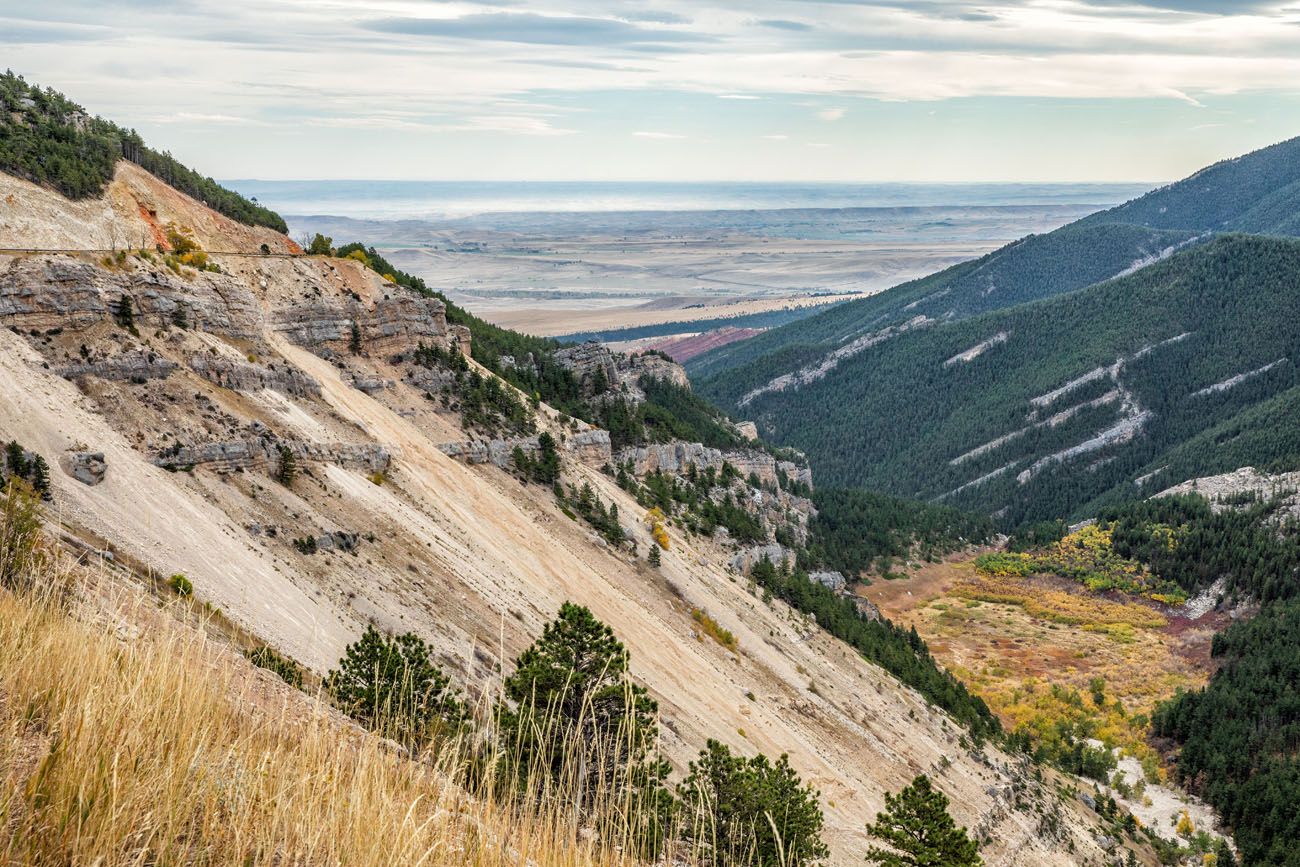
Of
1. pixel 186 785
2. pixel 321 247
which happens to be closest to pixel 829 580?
pixel 321 247

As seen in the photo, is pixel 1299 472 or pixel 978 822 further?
pixel 1299 472

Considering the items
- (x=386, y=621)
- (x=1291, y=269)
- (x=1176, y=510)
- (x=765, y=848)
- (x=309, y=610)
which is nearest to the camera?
(x=765, y=848)

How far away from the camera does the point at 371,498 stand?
141 feet

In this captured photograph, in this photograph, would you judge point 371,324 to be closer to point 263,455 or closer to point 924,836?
point 263,455

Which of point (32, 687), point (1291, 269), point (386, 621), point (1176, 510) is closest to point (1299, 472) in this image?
point (1176, 510)

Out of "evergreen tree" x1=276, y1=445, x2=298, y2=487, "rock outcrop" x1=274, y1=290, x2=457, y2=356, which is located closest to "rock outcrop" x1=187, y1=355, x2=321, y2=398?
"evergreen tree" x1=276, y1=445, x2=298, y2=487

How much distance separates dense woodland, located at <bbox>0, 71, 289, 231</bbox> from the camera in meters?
52.6

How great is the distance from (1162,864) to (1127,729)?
21853 mm

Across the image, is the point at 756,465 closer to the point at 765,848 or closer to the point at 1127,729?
the point at 1127,729

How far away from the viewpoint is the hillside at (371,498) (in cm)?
3428

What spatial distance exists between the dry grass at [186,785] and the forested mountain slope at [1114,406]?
483 feet

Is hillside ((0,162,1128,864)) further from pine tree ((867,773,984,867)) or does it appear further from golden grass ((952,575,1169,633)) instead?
golden grass ((952,575,1169,633))

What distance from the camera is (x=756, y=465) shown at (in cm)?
9956

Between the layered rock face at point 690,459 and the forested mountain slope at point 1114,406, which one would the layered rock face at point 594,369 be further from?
the forested mountain slope at point 1114,406
